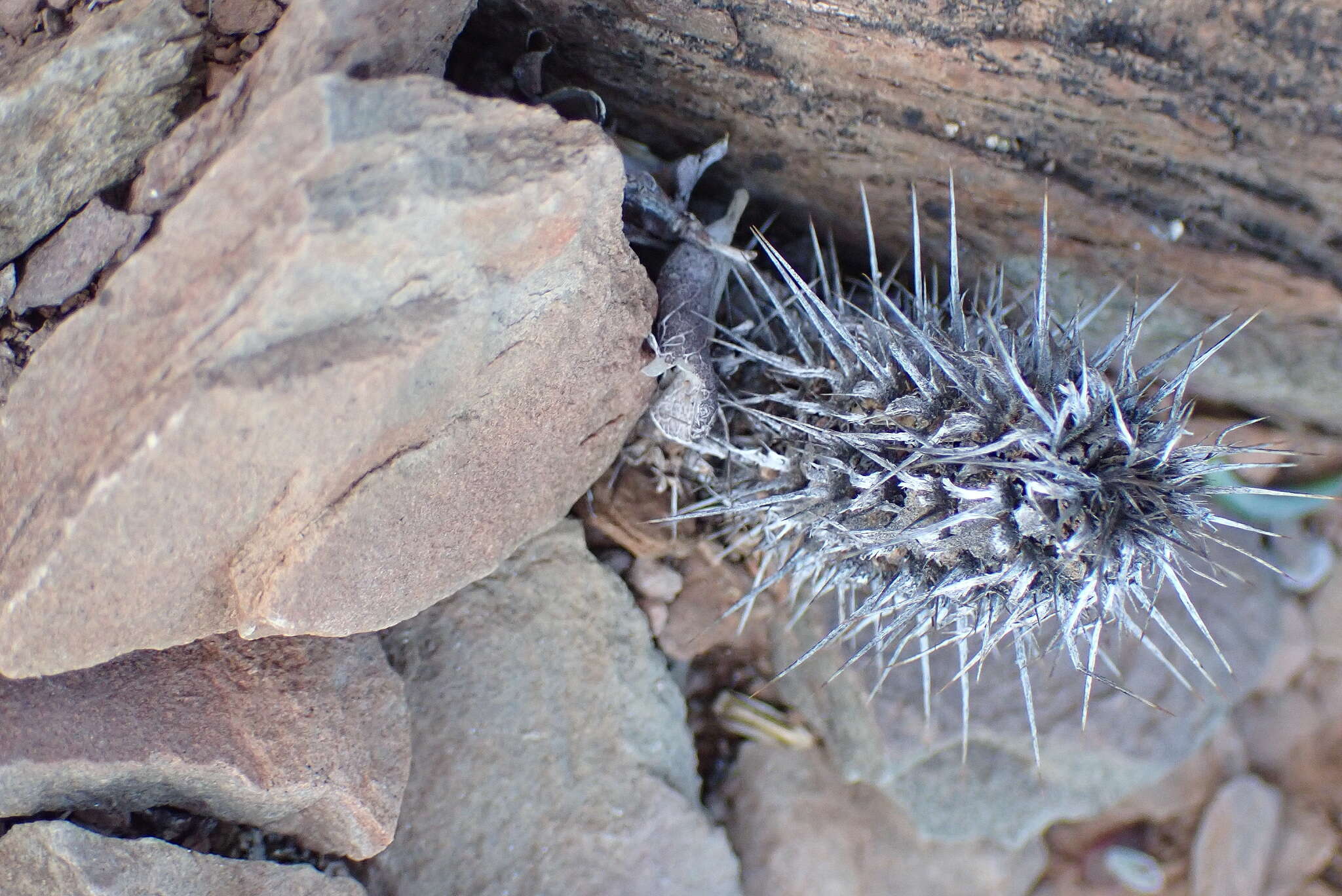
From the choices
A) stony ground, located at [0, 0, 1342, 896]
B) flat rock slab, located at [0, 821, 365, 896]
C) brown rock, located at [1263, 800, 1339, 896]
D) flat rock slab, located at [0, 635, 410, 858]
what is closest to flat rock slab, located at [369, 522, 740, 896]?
stony ground, located at [0, 0, 1342, 896]

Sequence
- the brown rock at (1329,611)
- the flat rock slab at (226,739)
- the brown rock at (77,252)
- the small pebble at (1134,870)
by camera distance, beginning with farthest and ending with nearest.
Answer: the brown rock at (1329,611), the small pebble at (1134,870), the flat rock slab at (226,739), the brown rock at (77,252)

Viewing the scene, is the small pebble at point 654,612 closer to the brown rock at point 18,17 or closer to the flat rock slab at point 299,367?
the flat rock slab at point 299,367

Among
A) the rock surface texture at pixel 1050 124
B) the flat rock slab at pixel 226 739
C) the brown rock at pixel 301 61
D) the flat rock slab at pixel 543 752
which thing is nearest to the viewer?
the brown rock at pixel 301 61

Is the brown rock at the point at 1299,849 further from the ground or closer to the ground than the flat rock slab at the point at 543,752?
closer to the ground

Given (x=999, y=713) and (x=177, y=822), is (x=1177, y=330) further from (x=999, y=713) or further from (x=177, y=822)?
(x=177, y=822)

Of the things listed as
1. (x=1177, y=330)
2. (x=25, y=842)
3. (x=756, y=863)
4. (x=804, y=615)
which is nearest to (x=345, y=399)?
(x=25, y=842)

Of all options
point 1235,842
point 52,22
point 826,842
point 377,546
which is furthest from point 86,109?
point 1235,842

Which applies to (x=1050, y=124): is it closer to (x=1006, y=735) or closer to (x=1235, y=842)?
(x=1006, y=735)

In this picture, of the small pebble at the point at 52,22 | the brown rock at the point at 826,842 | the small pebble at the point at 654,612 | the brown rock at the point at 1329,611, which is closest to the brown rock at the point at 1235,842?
the brown rock at the point at 1329,611

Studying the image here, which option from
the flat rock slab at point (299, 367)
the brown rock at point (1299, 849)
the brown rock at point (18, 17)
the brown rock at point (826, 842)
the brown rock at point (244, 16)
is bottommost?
the brown rock at point (1299, 849)
